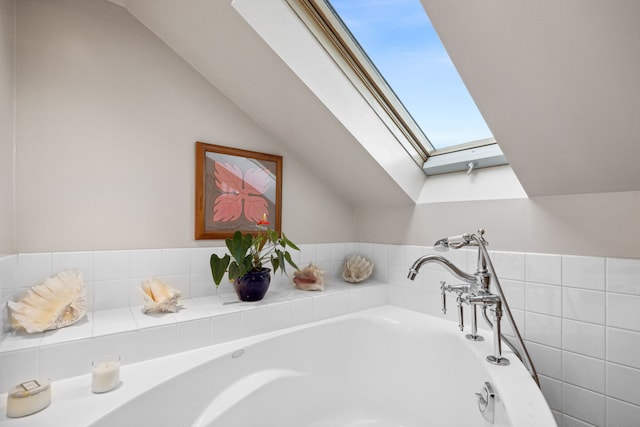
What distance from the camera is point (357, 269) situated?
2318 mm

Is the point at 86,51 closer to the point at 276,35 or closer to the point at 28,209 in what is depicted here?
the point at 28,209

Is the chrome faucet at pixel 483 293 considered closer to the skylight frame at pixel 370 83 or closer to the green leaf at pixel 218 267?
the skylight frame at pixel 370 83

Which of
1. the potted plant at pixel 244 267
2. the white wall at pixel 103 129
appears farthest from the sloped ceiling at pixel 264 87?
the potted plant at pixel 244 267

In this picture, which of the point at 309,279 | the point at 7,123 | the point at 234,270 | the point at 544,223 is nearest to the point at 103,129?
the point at 7,123

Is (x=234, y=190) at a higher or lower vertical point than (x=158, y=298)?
higher

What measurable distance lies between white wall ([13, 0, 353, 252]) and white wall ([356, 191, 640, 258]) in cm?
140

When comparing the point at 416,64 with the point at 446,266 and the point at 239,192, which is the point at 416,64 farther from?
the point at 239,192

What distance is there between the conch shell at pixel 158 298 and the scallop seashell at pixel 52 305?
244 mm

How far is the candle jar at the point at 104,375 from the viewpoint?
1.12 meters

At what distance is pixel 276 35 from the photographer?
4.96 ft

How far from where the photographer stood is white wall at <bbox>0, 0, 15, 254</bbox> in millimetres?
1248

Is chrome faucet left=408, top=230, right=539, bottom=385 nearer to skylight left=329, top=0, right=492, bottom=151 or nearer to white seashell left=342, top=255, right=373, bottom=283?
skylight left=329, top=0, right=492, bottom=151

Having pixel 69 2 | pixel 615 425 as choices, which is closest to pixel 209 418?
pixel 615 425

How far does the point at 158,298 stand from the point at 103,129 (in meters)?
0.90
